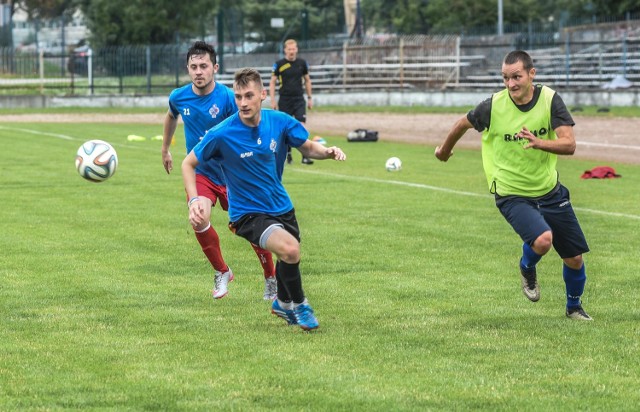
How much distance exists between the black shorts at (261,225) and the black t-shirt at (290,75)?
15.2 m

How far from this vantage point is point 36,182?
776 inches

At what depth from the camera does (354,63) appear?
51.0 meters

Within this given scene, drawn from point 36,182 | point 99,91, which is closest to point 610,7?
point 99,91

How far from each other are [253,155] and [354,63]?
4309cm

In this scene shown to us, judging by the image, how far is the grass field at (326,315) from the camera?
6484 millimetres

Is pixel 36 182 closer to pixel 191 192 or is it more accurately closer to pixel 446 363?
pixel 191 192

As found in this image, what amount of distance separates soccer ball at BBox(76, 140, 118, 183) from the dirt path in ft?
46.5

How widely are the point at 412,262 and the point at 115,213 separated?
17.3 ft

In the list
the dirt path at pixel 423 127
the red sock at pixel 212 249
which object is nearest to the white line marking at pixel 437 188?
the dirt path at pixel 423 127

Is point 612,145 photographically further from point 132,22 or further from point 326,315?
point 132,22

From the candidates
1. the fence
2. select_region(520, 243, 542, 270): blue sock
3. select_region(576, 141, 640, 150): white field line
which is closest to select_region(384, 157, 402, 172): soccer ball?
select_region(576, 141, 640, 150): white field line

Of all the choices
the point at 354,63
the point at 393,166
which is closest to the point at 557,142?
the point at 393,166

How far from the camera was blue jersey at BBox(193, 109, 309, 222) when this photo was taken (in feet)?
27.2

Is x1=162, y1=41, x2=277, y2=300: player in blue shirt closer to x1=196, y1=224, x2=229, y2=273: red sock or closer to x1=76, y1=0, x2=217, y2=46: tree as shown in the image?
x1=196, y1=224, x2=229, y2=273: red sock
